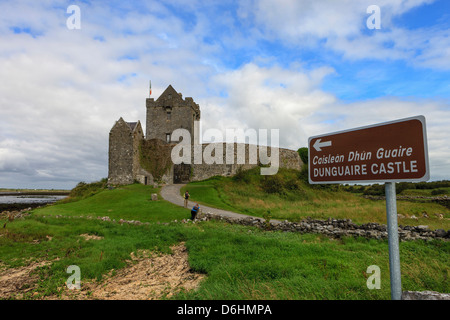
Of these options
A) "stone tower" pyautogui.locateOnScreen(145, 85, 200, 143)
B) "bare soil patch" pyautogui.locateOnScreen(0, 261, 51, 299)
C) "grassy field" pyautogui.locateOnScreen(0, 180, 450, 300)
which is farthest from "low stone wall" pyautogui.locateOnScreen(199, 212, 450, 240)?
"stone tower" pyautogui.locateOnScreen(145, 85, 200, 143)

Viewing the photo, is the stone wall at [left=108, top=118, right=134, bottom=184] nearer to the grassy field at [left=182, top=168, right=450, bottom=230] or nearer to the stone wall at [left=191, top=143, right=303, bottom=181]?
the grassy field at [left=182, top=168, right=450, bottom=230]

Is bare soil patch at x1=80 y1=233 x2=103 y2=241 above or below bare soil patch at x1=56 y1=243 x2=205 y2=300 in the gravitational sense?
above

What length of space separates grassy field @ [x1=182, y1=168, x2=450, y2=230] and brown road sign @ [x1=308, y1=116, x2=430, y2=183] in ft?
52.7

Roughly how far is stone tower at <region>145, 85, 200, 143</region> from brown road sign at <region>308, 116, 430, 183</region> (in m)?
45.8

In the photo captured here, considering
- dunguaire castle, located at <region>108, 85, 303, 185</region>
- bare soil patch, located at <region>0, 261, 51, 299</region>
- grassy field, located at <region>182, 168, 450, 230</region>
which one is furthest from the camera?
dunguaire castle, located at <region>108, 85, 303, 185</region>

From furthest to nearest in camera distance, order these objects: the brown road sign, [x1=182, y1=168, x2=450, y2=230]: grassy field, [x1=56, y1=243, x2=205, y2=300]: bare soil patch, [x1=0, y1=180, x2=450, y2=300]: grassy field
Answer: [x1=182, y1=168, x2=450, y2=230]: grassy field → [x1=56, y1=243, x2=205, y2=300]: bare soil patch → [x1=0, y1=180, x2=450, y2=300]: grassy field → the brown road sign

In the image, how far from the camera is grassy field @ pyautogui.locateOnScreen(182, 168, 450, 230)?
22234 millimetres

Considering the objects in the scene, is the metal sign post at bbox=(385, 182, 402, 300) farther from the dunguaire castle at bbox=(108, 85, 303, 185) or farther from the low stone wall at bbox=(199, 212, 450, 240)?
the dunguaire castle at bbox=(108, 85, 303, 185)

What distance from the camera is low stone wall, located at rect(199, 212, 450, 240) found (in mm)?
11781

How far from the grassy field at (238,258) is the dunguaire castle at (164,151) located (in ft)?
69.5

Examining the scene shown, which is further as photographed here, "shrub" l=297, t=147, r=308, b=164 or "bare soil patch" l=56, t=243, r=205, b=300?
"shrub" l=297, t=147, r=308, b=164

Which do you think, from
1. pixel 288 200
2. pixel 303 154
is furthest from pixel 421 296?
pixel 303 154

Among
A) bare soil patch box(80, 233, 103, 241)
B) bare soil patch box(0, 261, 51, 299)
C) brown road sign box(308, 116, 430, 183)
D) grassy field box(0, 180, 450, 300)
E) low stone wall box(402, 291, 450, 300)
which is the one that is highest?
brown road sign box(308, 116, 430, 183)
